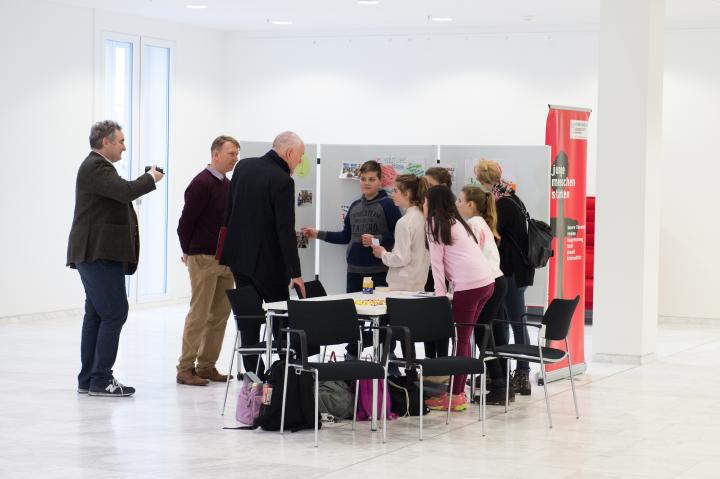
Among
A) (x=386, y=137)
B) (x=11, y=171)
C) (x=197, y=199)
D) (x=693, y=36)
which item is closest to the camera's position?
(x=197, y=199)

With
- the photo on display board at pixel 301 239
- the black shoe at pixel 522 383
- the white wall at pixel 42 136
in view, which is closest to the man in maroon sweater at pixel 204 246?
the photo on display board at pixel 301 239

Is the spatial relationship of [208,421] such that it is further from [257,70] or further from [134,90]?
→ [257,70]

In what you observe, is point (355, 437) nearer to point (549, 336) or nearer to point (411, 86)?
point (549, 336)

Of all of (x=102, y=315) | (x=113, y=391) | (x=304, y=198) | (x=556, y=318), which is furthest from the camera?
(x=304, y=198)

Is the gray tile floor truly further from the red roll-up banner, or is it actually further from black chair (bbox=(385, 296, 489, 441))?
the red roll-up banner

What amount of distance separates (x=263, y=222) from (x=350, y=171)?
6.02 feet

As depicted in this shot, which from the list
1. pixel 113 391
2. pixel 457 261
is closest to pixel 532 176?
pixel 457 261

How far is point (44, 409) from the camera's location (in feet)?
A: 26.0

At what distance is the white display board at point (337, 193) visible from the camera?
10.0 metres

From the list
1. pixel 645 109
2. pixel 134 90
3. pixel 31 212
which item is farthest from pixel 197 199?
pixel 134 90

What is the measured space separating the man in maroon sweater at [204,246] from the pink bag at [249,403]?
5.43 ft

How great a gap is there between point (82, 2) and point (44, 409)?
22.3ft

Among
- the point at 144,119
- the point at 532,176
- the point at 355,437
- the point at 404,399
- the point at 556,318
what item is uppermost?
the point at 144,119

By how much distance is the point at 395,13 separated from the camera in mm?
13961
